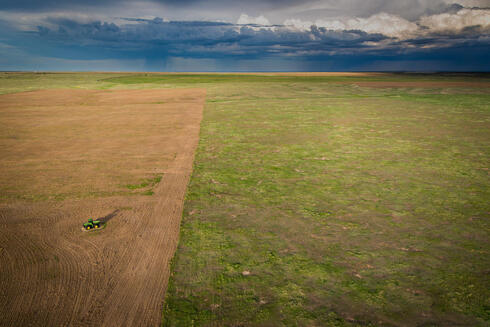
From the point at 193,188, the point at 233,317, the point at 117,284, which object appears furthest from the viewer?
the point at 193,188

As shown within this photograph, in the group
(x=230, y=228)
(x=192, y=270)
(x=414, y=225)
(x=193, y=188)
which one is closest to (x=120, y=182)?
(x=193, y=188)

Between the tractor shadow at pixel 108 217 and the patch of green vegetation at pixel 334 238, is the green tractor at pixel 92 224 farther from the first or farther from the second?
the patch of green vegetation at pixel 334 238

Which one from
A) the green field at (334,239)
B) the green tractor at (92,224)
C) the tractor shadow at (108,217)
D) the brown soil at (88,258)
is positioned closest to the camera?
the green field at (334,239)

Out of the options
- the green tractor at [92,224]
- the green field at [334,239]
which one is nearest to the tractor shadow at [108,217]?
the green tractor at [92,224]

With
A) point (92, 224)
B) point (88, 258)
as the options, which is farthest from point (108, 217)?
point (88, 258)

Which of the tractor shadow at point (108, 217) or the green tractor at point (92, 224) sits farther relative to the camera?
the tractor shadow at point (108, 217)

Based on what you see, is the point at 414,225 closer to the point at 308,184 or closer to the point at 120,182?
the point at 308,184

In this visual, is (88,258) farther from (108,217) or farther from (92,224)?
(108,217)

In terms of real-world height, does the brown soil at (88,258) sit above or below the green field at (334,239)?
below

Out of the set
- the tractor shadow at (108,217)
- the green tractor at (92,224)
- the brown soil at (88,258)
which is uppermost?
the green tractor at (92,224)

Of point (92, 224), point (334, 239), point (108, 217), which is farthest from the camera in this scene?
point (108, 217)

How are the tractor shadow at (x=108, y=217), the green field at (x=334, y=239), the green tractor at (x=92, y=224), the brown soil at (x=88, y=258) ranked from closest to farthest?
the green field at (x=334, y=239)
the brown soil at (x=88, y=258)
the green tractor at (x=92, y=224)
the tractor shadow at (x=108, y=217)
